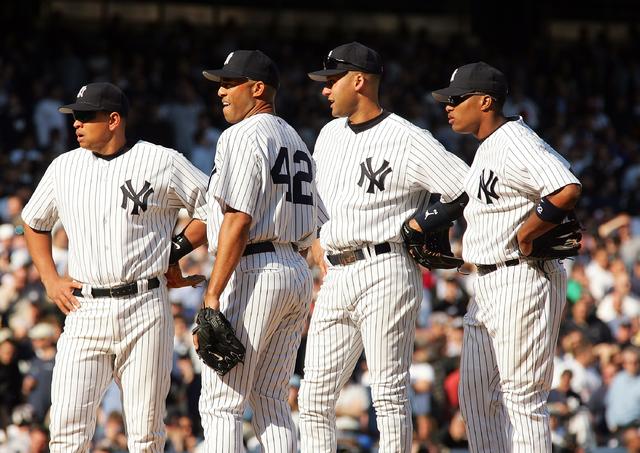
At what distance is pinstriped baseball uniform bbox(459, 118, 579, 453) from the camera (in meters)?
5.43

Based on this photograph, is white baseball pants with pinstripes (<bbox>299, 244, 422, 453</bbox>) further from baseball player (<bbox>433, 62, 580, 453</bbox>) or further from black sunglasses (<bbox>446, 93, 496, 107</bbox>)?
black sunglasses (<bbox>446, 93, 496, 107</bbox>)

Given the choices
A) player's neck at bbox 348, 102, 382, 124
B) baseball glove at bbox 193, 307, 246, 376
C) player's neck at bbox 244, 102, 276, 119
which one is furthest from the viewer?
player's neck at bbox 348, 102, 382, 124

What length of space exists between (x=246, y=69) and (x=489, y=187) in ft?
4.07

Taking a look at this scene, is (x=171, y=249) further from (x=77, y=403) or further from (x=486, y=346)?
(x=486, y=346)

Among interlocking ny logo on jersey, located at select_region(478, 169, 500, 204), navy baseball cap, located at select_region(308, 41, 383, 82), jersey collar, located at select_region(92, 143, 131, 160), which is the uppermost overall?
navy baseball cap, located at select_region(308, 41, 383, 82)

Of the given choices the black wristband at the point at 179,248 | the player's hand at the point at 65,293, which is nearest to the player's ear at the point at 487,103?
the black wristband at the point at 179,248

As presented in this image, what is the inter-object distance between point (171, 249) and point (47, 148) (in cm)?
871

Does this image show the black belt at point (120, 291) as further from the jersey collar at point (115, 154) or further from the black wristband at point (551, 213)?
the black wristband at point (551, 213)

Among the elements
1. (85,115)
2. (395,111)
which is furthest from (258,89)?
(395,111)

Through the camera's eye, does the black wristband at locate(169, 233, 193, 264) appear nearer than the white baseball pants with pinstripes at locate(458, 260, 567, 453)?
No

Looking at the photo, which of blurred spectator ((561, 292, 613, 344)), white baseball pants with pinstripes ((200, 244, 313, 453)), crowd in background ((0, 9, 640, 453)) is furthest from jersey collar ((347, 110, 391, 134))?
blurred spectator ((561, 292, 613, 344))

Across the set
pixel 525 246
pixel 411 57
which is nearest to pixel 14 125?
pixel 411 57

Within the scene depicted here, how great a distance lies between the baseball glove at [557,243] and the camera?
5402 millimetres

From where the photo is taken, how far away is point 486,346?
18.6 ft
